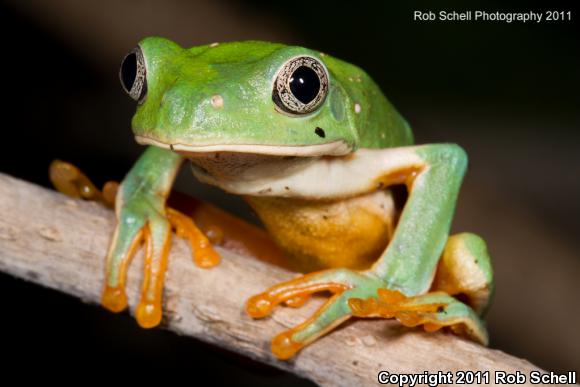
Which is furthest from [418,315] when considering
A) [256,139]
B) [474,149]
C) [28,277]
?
[474,149]

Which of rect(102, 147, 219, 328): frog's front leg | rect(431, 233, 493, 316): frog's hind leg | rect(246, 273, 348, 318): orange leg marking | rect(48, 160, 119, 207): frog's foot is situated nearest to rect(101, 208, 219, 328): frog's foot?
rect(102, 147, 219, 328): frog's front leg

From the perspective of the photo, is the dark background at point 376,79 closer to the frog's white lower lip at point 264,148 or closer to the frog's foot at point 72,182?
the frog's foot at point 72,182

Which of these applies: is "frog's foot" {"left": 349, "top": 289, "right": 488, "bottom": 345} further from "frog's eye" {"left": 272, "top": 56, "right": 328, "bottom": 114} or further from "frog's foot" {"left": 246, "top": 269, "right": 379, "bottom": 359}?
"frog's eye" {"left": 272, "top": 56, "right": 328, "bottom": 114}

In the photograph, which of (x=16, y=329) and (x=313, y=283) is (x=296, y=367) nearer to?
(x=313, y=283)

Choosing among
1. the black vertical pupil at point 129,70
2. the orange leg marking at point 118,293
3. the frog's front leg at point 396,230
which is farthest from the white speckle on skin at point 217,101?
the orange leg marking at point 118,293

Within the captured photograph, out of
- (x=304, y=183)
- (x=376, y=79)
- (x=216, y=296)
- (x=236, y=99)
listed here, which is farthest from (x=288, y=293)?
(x=376, y=79)
